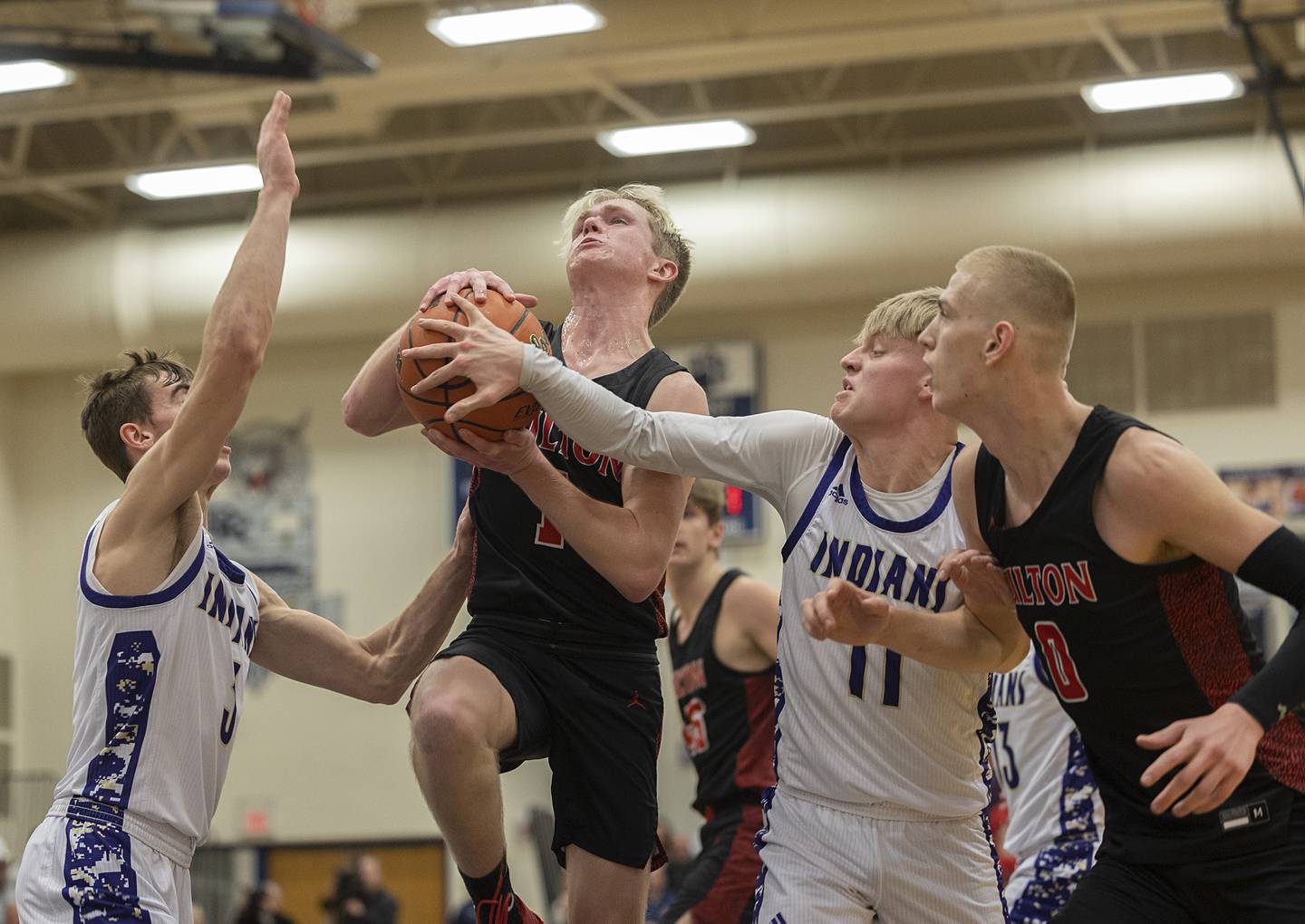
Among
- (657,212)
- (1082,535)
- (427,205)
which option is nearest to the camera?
(1082,535)

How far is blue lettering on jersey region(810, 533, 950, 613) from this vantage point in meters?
4.52

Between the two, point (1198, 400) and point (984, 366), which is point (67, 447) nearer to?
point (1198, 400)

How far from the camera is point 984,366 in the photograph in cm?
414

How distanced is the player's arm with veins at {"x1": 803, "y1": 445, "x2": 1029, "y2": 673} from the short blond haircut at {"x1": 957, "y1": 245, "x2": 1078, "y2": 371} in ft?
1.37

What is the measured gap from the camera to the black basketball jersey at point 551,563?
188 inches

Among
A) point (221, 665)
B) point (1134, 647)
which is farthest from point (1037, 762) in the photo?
point (221, 665)

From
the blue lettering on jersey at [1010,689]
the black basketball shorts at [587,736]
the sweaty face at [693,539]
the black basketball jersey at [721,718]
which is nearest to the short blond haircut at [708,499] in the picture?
the sweaty face at [693,539]

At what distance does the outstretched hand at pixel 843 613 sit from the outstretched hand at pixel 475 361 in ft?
3.12

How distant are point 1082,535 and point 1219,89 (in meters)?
13.0

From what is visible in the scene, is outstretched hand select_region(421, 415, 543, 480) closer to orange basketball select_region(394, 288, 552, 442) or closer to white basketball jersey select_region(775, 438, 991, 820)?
orange basketball select_region(394, 288, 552, 442)

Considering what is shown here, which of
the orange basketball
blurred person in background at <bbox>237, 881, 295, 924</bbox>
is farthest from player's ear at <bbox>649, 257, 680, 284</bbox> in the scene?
blurred person in background at <bbox>237, 881, 295, 924</bbox>

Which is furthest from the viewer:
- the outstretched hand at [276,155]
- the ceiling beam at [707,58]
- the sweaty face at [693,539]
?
the ceiling beam at [707,58]

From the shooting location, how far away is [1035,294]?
4160 mm

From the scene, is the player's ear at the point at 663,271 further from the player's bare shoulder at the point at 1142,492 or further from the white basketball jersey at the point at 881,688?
the player's bare shoulder at the point at 1142,492
